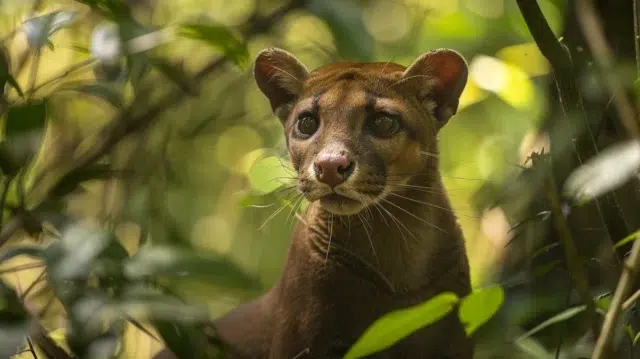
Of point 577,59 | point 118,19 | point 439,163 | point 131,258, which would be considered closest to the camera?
point 131,258

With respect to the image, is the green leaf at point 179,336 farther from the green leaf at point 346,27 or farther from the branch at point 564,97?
the green leaf at point 346,27

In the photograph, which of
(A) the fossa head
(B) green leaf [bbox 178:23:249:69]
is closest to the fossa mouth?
(A) the fossa head

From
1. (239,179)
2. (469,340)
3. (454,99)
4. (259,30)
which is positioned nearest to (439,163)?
(454,99)

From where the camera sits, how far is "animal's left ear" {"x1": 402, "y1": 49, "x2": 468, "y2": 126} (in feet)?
7.54

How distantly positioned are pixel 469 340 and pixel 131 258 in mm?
1193

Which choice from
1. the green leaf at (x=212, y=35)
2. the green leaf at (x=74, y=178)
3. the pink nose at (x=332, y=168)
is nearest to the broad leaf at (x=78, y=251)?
the green leaf at (x=74, y=178)

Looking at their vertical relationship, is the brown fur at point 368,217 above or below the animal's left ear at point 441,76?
below

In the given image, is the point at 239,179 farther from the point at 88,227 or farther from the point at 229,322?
the point at 88,227

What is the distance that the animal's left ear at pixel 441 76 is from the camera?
2.30 meters

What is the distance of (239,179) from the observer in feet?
12.2

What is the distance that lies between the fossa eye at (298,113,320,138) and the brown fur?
0.02m

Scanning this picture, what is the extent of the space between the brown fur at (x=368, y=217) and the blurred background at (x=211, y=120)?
4.8 inches

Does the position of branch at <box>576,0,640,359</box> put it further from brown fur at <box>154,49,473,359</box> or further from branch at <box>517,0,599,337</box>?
brown fur at <box>154,49,473,359</box>

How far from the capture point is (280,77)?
244 centimetres
